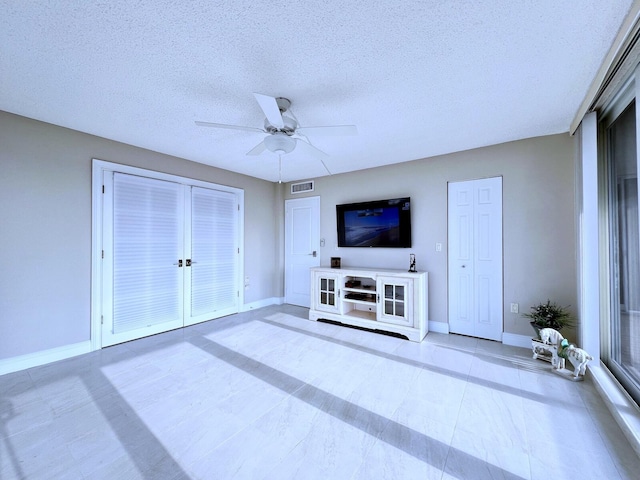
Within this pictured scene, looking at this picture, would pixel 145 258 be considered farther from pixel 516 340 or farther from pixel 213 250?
pixel 516 340

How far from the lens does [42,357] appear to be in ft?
8.54

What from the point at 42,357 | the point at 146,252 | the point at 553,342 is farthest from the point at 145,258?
the point at 553,342

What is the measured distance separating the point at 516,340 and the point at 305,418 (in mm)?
2697

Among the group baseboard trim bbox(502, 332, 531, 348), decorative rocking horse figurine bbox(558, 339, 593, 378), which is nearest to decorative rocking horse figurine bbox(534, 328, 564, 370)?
decorative rocking horse figurine bbox(558, 339, 593, 378)

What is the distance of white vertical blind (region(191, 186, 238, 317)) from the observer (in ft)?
12.8

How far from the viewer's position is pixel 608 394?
74.1 inches

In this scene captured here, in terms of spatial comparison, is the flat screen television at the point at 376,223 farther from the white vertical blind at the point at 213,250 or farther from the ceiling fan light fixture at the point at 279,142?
the ceiling fan light fixture at the point at 279,142

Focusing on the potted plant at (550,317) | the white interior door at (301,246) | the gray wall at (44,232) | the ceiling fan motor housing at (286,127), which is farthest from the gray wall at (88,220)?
the ceiling fan motor housing at (286,127)

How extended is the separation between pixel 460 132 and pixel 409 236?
148 cm

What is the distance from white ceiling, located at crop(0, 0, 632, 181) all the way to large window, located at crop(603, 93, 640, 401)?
43cm

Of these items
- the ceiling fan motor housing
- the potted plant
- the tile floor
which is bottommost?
the tile floor

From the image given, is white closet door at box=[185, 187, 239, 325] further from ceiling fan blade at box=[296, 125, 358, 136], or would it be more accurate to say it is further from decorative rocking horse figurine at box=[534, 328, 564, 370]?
decorative rocking horse figurine at box=[534, 328, 564, 370]

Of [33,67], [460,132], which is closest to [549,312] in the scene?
[460,132]

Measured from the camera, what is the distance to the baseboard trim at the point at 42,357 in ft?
A: 7.96
